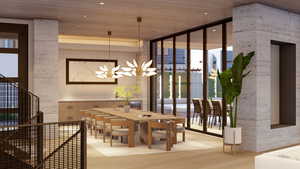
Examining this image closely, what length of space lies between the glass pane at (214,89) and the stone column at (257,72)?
1802 mm

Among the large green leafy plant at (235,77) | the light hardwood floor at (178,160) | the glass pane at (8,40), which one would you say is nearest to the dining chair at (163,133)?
the light hardwood floor at (178,160)

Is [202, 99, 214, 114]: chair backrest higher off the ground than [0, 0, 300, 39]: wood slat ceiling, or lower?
lower

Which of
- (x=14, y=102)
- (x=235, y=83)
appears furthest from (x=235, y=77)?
(x=14, y=102)

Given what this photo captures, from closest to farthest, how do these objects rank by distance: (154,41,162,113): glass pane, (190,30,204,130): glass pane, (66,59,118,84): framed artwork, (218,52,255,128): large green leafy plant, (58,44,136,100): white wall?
(218,52,255,128): large green leafy plant, (190,30,204,130): glass pane, (154,41,162,113): glass pane, (58,44,136,100): white wall, (66,59,118,84): framed artwork

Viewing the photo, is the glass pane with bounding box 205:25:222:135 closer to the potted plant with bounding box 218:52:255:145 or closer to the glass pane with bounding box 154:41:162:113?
the potted plant with bounding box 218:52:255:145

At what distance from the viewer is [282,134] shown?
299 inches

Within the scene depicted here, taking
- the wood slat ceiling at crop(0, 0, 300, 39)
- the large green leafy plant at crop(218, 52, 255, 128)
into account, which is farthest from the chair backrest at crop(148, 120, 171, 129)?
the wood slat ceiling at crop(0, 0, 300, 39)

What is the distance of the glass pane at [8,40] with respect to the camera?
8625mm

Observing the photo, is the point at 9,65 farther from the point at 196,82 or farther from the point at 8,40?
the point at 196,82

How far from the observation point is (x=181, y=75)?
423 inches

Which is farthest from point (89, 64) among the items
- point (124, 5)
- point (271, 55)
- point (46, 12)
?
point (271, 55)

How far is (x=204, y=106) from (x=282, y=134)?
7.80ft

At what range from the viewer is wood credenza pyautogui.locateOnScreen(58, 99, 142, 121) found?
38.4 feet

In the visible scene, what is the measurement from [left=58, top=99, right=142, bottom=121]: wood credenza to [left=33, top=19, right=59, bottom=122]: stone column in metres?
2.94
